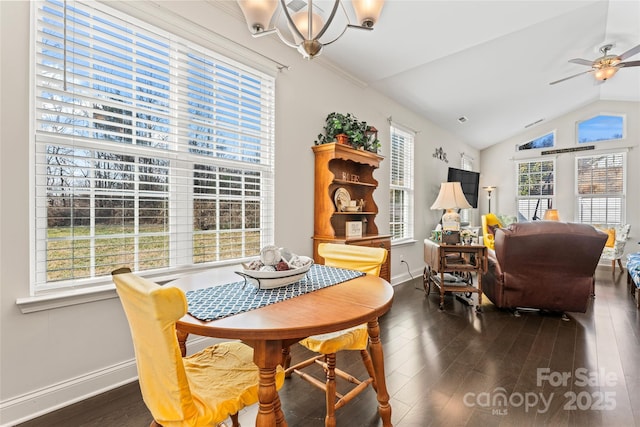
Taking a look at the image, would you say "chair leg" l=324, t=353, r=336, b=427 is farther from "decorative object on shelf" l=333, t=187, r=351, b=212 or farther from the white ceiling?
the white ceiling

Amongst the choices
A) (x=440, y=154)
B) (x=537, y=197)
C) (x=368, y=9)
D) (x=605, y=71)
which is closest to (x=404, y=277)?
(x=440, y=154)

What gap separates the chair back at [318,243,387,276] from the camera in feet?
6.07

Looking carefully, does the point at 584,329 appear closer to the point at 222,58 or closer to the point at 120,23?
the point at 222,58

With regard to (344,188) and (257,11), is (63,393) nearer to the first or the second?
(257,11)

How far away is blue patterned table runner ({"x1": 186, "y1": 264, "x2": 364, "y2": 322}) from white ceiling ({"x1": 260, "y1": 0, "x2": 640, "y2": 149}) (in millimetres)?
2324

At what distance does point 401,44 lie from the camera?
9.86 feet

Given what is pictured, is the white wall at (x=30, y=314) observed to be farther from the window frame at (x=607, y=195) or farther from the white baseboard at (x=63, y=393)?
the window frame at (x=607, y=195)

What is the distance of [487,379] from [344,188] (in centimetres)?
220

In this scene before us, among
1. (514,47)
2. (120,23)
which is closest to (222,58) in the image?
(120,23)

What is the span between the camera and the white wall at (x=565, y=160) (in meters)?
6.05

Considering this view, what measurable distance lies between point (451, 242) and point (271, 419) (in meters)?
3.04

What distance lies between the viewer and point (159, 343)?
870mm

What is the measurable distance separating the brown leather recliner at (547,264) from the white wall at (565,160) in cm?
484

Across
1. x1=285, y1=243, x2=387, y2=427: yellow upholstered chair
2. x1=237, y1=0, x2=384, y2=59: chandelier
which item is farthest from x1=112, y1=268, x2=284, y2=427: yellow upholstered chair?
x1=237, y1=0, x2=384, y2=59: chandelier
